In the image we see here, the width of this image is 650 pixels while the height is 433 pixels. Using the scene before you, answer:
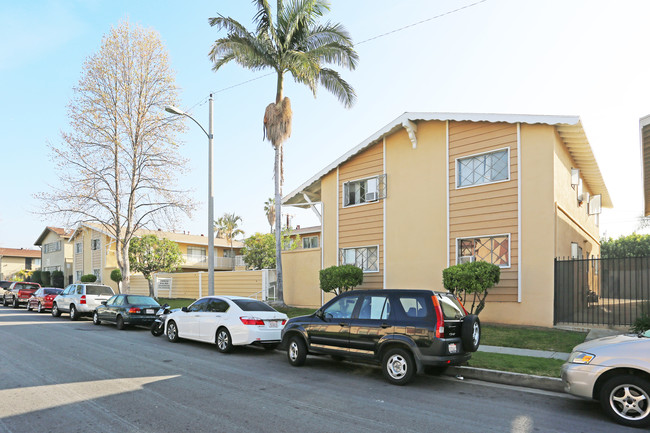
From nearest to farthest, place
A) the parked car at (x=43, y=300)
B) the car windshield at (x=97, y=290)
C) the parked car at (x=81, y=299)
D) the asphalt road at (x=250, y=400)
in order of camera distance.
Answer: the asphalt road at (x=250, y=400) → the parked car at (x=81, y=299) → the car windshield at (x=97, y=290) → the parked car at (x=43, y=300)

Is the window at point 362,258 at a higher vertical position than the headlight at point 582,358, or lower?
higher

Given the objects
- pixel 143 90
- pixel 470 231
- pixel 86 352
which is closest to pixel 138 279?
pixel 143 90

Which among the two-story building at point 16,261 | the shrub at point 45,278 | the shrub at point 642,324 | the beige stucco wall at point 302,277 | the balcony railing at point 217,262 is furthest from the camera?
the two-story building at point 16,261

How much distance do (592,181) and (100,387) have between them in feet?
66.5

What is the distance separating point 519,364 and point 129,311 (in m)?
13.1

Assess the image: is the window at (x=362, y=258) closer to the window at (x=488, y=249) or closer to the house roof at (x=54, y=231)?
the window at (x=488, y=249)

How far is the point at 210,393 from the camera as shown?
7.12 m

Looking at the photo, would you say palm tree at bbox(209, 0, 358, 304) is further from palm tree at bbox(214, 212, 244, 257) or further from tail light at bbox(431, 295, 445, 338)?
palm tree at bbox(214, 212, 244, 257)

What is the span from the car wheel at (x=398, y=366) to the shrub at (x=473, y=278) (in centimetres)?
610

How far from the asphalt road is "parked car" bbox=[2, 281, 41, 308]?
23.2 metres

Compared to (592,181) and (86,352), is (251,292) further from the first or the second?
(592,181)

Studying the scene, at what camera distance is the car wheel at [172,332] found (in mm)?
13094

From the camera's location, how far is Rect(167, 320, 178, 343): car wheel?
1309 centimetres

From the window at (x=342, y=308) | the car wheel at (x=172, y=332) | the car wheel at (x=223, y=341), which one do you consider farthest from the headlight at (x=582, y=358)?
the car wheel at (x=172, y=332)
